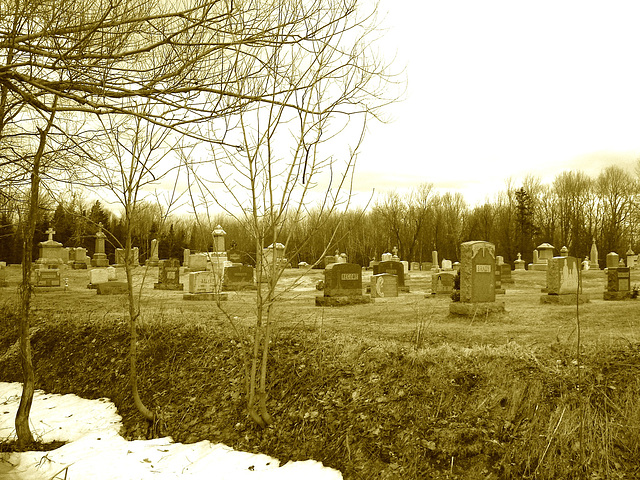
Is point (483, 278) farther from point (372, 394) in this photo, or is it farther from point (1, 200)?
point (1, 200)

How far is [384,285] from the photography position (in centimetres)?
1717

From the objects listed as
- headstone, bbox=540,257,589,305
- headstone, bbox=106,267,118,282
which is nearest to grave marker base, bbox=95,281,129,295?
headstone, bbox=106,267,118,282

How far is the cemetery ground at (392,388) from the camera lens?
5152 mm

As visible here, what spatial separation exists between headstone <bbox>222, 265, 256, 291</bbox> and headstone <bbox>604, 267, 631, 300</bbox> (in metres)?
12.2

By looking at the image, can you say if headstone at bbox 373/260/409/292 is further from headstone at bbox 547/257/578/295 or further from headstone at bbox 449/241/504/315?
headstone at bbox 449/241/504/315

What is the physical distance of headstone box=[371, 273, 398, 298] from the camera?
671 inches

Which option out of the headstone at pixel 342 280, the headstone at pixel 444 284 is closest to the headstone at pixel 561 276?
the headstone at pixel 444 284

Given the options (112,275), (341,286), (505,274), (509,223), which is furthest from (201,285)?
(509,223)

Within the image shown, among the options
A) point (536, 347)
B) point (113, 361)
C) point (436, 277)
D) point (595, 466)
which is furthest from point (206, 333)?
point (436, 277)

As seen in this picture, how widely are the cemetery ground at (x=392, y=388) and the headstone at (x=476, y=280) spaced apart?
0.57 meters

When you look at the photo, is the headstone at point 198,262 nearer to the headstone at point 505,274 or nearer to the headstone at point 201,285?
the headstone at point 201,285

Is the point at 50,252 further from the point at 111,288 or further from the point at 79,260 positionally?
the point at 111,288

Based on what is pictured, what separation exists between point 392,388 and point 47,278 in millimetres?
17652

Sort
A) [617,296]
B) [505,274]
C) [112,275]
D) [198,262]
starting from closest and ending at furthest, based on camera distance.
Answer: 1. [617,296]
2. [112,275]
3. [505,274]
4. [198,262]
